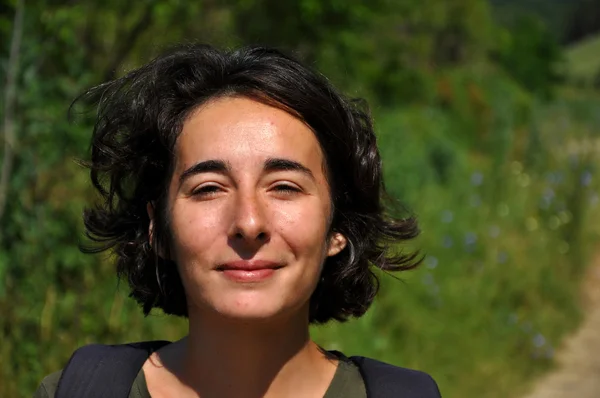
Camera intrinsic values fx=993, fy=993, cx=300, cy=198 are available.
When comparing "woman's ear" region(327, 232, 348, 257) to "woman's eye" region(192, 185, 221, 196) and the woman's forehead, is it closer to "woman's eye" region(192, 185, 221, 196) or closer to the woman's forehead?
the woman's forehead

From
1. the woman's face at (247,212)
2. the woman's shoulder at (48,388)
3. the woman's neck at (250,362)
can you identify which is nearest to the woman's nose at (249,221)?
the woman's face at (247,212)

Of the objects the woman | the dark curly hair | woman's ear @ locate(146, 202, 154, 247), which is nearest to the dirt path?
the dark curly hair

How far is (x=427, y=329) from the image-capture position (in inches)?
212

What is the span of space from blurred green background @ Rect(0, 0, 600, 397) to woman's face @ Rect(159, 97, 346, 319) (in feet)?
2.51

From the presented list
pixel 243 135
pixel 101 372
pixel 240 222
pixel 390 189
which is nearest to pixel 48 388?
pixel 101 372

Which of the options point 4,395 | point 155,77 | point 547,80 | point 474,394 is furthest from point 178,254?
point 547,80

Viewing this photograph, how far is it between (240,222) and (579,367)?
4743mm

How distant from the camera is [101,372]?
1957 mm

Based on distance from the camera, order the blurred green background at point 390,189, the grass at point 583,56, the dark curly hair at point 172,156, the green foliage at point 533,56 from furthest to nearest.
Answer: the green foliage at point 533,56
the grass at point 583,56
the blurred green background at point 390,189
the dark curly hair at point 172,156

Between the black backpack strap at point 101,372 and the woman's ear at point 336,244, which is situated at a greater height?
the woman's ear at point 336,244

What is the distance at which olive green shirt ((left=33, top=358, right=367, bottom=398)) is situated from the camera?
195 centimetres

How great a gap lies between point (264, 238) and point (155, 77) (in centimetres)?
53

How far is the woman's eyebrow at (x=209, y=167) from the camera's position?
6.30 feet

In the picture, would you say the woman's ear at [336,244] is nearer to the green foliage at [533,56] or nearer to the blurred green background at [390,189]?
the blurred green background at [390,189]
